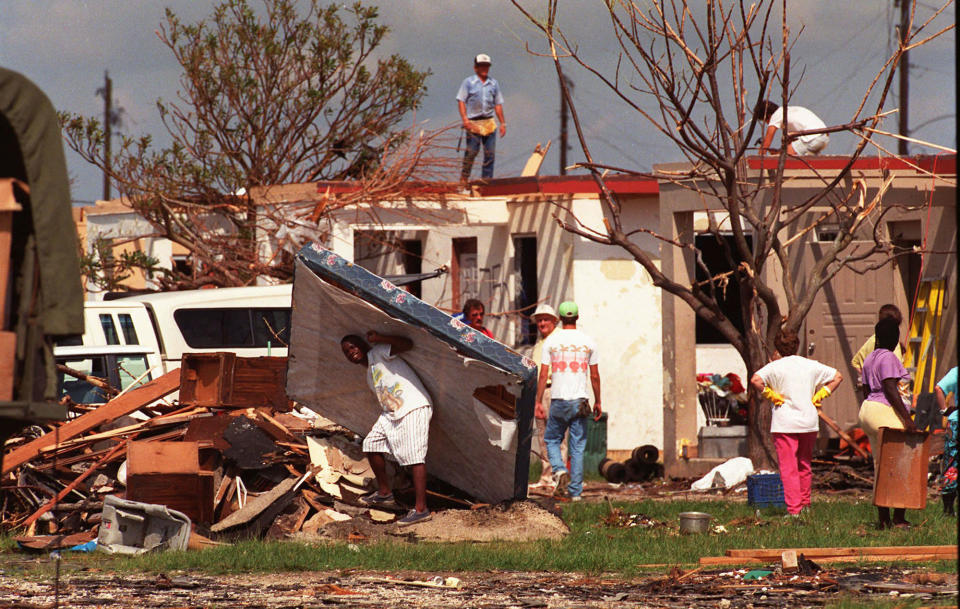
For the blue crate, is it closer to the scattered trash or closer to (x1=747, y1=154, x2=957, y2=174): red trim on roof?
the scattered trash

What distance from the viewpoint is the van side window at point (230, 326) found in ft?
56.8

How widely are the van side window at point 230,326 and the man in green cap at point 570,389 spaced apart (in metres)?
4.59

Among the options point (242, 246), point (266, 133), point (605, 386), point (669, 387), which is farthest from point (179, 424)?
point (266, 133)

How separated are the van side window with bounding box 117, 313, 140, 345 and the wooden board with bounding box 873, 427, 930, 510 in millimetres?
9664

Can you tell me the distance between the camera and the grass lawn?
921cm

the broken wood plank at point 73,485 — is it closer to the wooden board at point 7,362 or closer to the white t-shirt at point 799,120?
the wooden board at point 7,362

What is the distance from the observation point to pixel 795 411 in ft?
38.2

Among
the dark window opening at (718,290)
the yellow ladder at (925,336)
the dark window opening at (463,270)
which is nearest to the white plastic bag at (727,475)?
the yellow ladder at (925,336)

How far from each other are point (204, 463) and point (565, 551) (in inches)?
131

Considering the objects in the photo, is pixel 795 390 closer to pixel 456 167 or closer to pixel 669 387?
pixel 669 387

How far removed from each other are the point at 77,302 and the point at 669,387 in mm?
12142

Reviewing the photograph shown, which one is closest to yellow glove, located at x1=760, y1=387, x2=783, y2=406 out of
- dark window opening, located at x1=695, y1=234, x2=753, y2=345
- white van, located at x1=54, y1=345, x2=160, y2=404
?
white van, located at x1=54, y1=345, x2=160, y2=404

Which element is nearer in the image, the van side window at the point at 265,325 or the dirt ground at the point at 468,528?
the dirt ground at the point at 468,528

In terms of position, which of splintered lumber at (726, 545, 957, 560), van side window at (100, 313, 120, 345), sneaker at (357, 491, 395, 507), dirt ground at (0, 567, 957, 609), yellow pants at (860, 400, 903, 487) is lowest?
dirt ground at (0, 567, 957, 609)
